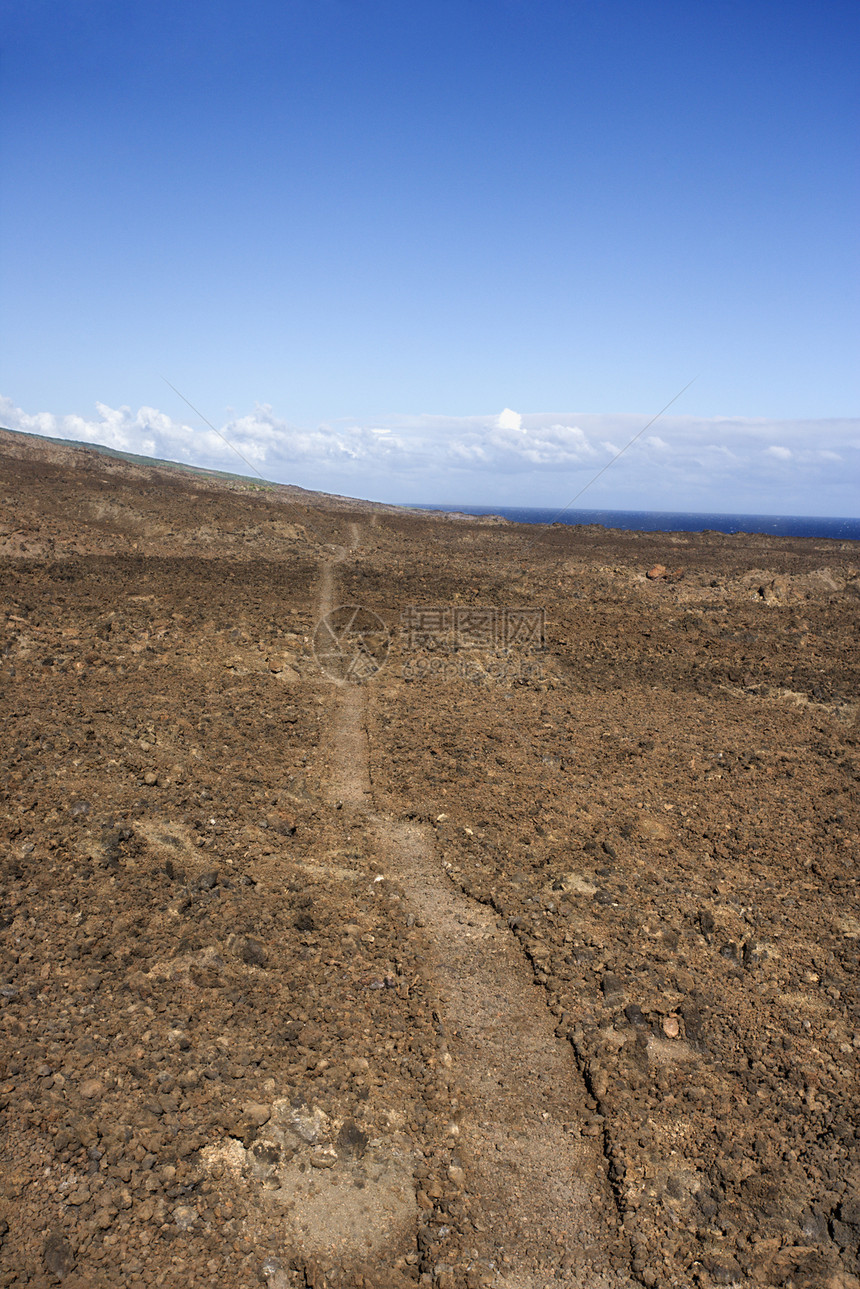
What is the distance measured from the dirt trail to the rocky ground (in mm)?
22

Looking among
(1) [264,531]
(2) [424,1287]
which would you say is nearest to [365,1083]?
(2) [424,1287]

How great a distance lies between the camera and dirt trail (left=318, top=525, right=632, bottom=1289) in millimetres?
4266

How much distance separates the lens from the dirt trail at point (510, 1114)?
427 cm

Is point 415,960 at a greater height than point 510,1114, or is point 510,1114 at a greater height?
point 415,960

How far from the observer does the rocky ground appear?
430 cm

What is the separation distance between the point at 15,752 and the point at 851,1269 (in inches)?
379

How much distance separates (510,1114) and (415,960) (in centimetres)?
163

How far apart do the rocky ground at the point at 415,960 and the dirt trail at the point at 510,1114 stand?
A: 22mm

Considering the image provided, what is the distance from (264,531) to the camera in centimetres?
2748

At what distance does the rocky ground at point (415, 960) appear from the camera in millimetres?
4301

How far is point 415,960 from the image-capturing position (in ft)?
21.1

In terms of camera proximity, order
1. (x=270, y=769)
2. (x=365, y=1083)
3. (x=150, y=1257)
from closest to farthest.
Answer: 1. (x=150, y=1257)
2. (x=365, y=1083)
3. (x=270, y=769)

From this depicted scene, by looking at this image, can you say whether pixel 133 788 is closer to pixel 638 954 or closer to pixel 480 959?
pixel 480 959

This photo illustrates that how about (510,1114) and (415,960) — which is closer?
(510,1114)
